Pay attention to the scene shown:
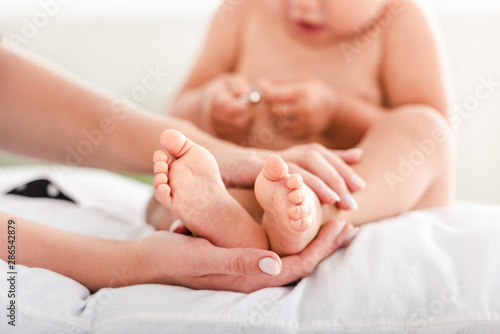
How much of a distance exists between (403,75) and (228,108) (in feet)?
1.15

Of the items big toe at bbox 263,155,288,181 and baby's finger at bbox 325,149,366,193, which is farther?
baby's finger at bbox 325,149,366,193

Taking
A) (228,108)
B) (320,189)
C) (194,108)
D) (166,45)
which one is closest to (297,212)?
(320,189)

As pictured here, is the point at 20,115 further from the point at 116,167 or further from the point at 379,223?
the point at 379,223

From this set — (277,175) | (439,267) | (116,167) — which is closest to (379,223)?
(439,267)

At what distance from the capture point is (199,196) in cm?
57

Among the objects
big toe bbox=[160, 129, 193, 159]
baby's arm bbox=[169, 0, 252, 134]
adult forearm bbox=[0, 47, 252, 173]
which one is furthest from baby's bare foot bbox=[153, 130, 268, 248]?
baby's arm bbox=[169, 0, 252, 134]

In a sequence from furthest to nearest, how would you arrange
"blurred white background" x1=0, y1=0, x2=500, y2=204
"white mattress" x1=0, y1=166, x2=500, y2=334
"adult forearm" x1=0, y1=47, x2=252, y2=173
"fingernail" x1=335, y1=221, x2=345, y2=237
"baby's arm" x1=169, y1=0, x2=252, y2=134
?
"blurred white background" x1=0, y1=0, x2=500, y2=204 < "baby's arm" x1=169, y1=0, x2=252, y2=134 < "adult forearm" x1=0, y1=47, x2=252, y2=173 < "fingernail" x1=335, y1=221, x2=345, y2=237 < "white mattress" x1=0, y1=166, x2=500, y2=334

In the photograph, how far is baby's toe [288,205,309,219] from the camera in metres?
0.53

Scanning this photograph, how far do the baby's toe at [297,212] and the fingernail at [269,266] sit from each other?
2.0 inches

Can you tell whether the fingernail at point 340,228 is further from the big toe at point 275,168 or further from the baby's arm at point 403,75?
the baby's arm at point 403,75

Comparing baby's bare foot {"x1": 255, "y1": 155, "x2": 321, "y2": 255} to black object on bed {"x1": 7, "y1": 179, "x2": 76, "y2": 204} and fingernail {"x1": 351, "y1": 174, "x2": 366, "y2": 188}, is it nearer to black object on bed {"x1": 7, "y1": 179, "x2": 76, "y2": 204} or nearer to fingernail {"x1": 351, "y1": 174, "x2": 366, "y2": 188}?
fingernail {"x1": 351, "y1": 174, "x2": 366, "y2": 188}

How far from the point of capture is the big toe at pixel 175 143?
0.54m

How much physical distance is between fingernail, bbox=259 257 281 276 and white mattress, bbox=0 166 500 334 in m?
0.04

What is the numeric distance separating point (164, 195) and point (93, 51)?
1.64 metres
